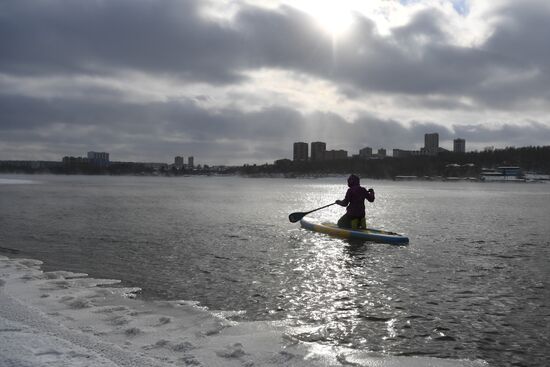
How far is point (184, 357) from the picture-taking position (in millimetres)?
6715

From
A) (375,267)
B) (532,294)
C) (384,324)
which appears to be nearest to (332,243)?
(375,267)

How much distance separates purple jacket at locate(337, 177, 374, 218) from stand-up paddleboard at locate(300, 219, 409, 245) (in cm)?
89

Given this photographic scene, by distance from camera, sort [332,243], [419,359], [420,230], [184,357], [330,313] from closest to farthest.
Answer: [184,357], [419,359], [330,313], [332,243], [420,230]

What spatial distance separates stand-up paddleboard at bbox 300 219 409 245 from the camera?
19.5m

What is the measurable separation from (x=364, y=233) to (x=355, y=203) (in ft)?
5.32

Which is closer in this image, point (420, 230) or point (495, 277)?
point (495, 277)

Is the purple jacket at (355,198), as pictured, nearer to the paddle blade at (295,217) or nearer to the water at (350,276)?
the water at (350,276)

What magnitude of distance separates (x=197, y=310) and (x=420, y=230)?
721 inches

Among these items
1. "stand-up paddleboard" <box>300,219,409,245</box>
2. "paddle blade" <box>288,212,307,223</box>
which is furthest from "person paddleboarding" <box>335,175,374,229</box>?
"paddle blade" <box>288,212,307,223</box>

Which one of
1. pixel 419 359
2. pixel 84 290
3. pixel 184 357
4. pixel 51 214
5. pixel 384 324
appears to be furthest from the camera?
pixel 51 214

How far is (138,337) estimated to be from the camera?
7.53m

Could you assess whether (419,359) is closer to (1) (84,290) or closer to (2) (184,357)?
(2) (184,357)

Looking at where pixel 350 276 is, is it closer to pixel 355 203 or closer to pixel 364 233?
pixel 364 233

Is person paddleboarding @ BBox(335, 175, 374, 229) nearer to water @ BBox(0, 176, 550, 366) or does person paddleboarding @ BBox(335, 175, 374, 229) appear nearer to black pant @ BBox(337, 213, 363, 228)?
black pant @ BBox(337, 213, 363, 228)
